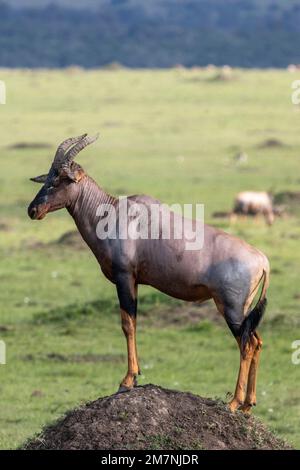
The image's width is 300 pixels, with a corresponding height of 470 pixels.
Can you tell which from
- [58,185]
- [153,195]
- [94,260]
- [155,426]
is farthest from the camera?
[153,195]

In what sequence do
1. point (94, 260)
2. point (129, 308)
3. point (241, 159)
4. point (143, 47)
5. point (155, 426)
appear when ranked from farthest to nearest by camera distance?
point (143, 47), point (241, 159), point (94, 260), point (129, 308), point (155, 426)

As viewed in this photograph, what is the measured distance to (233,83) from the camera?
63.8m

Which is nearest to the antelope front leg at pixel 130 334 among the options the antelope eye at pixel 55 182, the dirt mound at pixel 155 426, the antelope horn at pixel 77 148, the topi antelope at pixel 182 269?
the topi antelope at pixel 182 269

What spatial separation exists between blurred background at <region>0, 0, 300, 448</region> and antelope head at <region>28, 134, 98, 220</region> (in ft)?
13.5

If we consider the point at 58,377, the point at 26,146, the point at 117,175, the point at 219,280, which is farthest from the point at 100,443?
the point at 26,146

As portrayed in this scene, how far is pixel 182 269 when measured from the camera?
1038 centimetres

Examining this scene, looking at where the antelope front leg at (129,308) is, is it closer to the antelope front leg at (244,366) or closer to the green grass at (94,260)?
the antelope front leg at (244,366)

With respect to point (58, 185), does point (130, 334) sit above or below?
below

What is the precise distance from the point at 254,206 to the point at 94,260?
5158 mm

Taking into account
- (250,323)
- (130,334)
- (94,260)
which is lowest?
(94,260)

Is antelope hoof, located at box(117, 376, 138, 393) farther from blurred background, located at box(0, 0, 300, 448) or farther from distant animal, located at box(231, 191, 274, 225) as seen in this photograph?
distant animal, located at box(231, 191, 274, 225)

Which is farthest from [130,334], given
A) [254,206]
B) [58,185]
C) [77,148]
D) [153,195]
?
[153,195]

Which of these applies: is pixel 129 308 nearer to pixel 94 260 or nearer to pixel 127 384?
pixel 127 384
